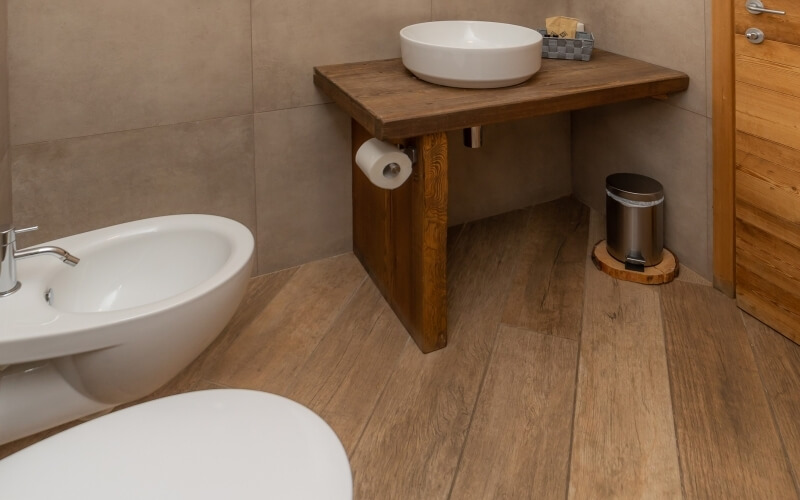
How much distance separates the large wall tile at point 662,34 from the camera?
202cm

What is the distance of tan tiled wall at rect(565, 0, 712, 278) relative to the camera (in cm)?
205

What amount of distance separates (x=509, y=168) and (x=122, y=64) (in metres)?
1.59

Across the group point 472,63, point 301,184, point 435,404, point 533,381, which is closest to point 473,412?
point 435,404

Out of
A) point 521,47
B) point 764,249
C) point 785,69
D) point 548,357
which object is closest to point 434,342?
point 548,357

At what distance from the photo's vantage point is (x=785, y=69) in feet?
5.46

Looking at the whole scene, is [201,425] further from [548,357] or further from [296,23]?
[296,23]

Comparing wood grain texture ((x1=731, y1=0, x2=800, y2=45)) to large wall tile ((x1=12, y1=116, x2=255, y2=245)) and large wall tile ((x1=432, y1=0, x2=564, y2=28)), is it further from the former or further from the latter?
large wall tile ((x1=12, y1=116, x2=255, y2=245))

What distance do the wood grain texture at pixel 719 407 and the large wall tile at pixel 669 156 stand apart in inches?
10.3

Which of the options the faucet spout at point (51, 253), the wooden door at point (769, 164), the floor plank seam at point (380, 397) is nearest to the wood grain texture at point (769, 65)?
the wooden door at point (769, 164)

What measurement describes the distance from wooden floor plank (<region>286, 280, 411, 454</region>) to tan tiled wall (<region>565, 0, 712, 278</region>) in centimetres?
111

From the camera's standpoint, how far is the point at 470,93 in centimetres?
→ 180

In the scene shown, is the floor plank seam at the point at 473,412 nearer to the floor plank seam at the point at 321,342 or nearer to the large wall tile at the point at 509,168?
the floor plank seam at the point at 321,342

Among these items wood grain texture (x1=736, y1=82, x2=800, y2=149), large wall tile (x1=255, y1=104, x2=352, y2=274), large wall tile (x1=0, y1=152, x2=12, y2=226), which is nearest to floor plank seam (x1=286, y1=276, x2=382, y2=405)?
large wall tile (x1=255, y1=104, x2=352, y2=274)

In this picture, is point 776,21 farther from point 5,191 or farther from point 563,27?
point 5,191
